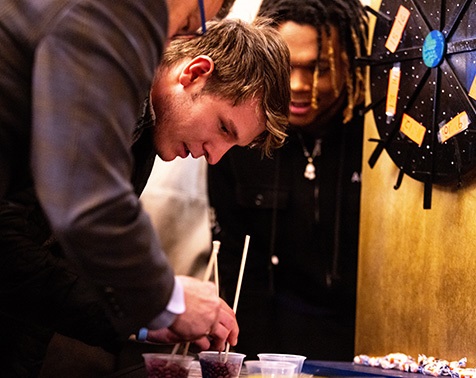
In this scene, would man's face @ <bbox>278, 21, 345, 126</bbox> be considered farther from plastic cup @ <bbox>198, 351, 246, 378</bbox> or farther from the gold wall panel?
plastic cup @ <bbox>198, 351, 246, 378</bbox>

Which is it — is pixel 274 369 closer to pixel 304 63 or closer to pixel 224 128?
pixel 224 128

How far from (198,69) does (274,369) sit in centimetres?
79

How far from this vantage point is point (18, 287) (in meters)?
2.07

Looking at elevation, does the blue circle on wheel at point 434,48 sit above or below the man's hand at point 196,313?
above

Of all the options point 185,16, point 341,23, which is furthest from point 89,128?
point 341,23

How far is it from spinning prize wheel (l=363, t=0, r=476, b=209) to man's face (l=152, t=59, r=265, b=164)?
641 millimetres

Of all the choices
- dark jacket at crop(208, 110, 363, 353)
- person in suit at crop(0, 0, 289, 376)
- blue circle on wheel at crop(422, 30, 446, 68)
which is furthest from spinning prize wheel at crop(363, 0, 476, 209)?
person in suit at crop(0, 0, 289, 376)

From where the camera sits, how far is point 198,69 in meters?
2.20

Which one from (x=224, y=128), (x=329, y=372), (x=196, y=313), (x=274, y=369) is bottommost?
(x=329, y=372)

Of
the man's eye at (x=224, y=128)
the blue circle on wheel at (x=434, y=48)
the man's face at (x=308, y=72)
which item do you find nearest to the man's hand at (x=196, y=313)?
the man's eye at (x=224, y=128)

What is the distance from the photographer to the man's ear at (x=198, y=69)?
2197 mm

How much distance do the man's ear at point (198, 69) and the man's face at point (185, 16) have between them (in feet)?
1.58

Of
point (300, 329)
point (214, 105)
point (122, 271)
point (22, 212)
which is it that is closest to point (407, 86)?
point (214, 105)

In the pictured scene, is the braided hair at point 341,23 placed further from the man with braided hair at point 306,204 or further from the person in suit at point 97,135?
the person in suit at point 97,135
